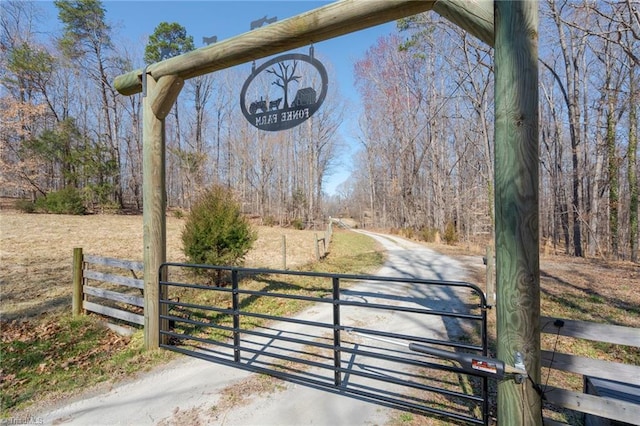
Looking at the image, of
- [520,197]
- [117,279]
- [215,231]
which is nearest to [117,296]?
[117,279]

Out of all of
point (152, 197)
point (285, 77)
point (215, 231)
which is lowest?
point (215, 231)

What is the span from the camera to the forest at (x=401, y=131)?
12.8 metres

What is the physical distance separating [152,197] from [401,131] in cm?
2097

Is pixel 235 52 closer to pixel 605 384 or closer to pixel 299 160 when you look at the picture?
pixel 605 384

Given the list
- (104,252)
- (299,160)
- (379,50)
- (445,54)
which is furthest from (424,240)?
(104,252)

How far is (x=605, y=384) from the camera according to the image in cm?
192

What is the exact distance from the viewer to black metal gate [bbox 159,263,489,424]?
214 cm

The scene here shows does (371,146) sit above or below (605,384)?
above

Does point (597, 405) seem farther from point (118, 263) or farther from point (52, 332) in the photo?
point (52, 332)

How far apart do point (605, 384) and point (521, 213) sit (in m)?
1.42

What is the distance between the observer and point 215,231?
18.6ft

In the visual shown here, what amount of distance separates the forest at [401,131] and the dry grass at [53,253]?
2.90 metres

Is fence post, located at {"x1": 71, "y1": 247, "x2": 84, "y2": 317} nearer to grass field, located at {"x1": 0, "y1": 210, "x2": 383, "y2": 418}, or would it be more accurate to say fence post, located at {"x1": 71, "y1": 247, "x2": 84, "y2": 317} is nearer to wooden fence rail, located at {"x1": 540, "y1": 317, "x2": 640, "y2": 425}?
grass field, located at {"x1": 0, "y1": 210, "x2": 383, "y2": 418}

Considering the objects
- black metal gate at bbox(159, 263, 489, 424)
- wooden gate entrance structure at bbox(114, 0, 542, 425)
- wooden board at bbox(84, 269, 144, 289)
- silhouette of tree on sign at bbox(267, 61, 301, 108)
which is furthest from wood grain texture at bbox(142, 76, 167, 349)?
wooden gate entrance structure at bbox(114, 0, 542, 425)
